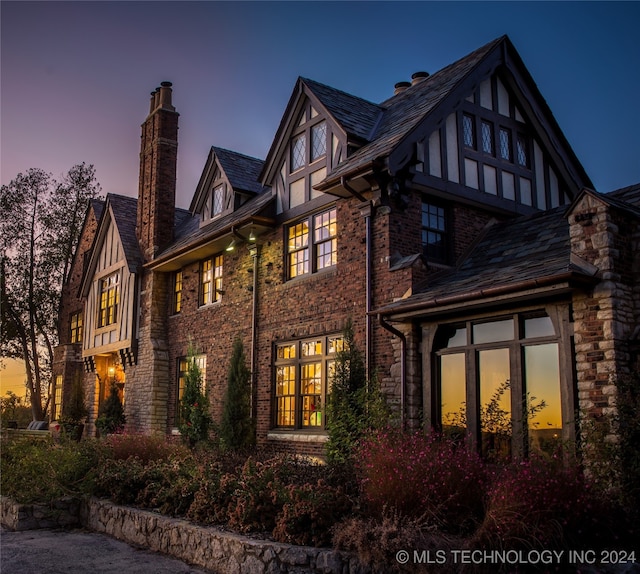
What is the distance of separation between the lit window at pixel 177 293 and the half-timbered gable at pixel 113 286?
1.65 metres

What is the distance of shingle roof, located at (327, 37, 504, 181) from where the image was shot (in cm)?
1401

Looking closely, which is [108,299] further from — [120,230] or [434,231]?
[434,231]

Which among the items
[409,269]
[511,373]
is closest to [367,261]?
[409,269]

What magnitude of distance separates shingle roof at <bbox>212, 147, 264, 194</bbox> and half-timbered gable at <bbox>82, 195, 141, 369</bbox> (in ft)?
17.0

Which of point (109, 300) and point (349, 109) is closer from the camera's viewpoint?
point (349, 109)

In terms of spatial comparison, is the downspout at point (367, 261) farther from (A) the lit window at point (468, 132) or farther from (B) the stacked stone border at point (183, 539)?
(B) the stacked stone border at point (183, 539)

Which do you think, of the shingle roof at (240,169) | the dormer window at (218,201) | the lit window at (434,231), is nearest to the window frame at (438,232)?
the lit window at (434,231)

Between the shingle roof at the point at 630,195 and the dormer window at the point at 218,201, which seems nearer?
the shingle roof at the point at 630,195

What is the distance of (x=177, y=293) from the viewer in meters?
21.9

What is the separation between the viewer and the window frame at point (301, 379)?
49.3 feet

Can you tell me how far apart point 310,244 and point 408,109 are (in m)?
3.95

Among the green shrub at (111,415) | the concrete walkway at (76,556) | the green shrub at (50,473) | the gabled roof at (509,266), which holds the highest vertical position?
the gabled roof at (509,266)

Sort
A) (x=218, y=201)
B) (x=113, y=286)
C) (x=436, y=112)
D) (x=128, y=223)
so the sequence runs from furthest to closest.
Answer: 1. (x=128, y=223)
2. (x=113, y=286)
3. (x=218, y=201)
4. (x=436, y=112)

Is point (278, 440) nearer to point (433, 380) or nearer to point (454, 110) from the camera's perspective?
point (433, 380)
